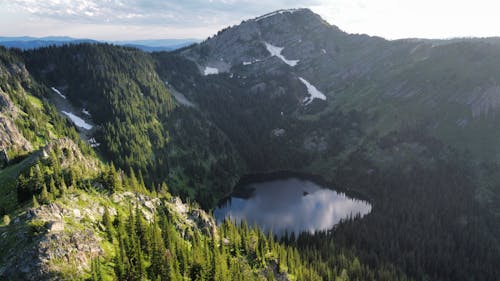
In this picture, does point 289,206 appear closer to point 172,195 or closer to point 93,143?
point 172,195

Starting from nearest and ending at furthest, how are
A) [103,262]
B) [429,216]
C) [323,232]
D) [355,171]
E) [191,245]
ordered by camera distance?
[103,262] < [191,245] < [323,232] < [429,216] < [355,171]

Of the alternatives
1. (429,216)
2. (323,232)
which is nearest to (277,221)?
(323,232)

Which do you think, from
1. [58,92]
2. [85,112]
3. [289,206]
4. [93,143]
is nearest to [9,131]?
[93,143]

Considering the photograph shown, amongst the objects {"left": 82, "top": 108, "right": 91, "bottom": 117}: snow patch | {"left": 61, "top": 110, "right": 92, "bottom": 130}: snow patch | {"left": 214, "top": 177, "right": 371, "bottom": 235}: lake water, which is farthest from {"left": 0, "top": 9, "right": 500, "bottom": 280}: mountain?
{"left": 214, "top": 177, "right": 371, "bottom": 235}: lake water

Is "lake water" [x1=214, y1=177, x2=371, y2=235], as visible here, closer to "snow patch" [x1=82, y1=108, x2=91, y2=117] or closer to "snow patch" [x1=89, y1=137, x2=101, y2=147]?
"snow patch" [x1=89, y1=137, x2=101, y2=147]

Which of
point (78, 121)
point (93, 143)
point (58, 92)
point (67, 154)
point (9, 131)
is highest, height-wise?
point (58, 92)

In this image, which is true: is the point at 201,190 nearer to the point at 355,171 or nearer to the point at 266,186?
Result: the point at 266,186
